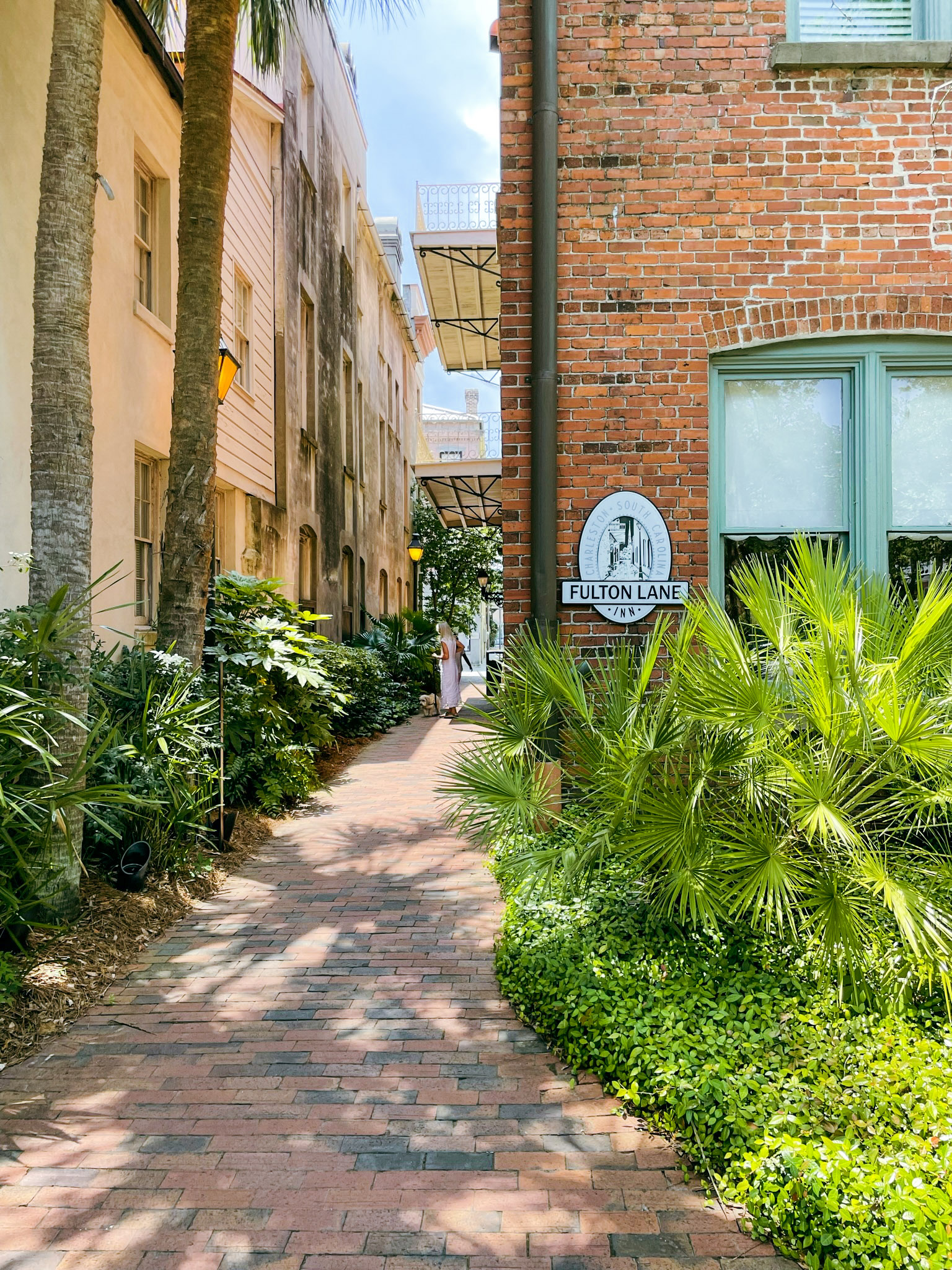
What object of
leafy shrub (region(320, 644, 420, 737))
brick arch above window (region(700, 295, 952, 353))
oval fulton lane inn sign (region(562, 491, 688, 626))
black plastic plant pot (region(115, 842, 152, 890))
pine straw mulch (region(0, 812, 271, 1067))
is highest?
brick arch above window (region(700, 295, 952, 353))

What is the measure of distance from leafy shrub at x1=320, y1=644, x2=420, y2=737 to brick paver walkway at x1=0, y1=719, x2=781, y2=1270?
5.84 meters

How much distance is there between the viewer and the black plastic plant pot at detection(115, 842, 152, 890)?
565cm

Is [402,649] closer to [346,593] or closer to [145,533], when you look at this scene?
[346,593]

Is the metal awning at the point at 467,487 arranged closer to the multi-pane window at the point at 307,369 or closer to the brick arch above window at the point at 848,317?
the multi-pane window at the point at 307,369

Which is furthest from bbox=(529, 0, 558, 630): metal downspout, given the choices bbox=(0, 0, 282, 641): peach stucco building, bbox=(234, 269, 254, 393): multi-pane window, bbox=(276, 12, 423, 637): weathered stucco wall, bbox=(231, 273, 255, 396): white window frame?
bbox=(276, 12, 423, 637): weathered stucco wall

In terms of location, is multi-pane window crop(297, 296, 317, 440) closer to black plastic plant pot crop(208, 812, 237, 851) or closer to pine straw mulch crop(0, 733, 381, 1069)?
black plastic plant pot crop(208, 812, 237, 851)

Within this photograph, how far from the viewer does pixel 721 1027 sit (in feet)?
11.5

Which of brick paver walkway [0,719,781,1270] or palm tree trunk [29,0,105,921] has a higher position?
palm tree trunk [29,0,105,921]

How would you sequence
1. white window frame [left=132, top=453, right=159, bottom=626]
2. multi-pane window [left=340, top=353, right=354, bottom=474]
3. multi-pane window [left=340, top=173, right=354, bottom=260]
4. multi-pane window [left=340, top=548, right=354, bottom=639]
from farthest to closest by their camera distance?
multi-pane window [left=340, top=173, right=354, bottom=260] < multi-pane window [left=340, top=353, right=354, bottom=474] < multi-pane window [left=340, top=548, right=354, bottom=639] < white window frame [left=132, top=453, right=159, bottom=626]

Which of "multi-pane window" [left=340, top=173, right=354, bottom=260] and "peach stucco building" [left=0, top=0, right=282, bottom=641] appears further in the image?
"multi-pane window" [left=340, top=173, right=354, bottom=260]

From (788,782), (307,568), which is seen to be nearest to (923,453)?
(788,782)

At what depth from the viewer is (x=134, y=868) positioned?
224 inches

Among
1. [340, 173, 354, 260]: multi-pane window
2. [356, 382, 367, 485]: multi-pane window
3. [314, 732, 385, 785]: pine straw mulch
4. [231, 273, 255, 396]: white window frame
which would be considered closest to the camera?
[314, 732, 385, 785]: pine straw mulch

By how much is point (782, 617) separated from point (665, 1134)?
6.93ft
